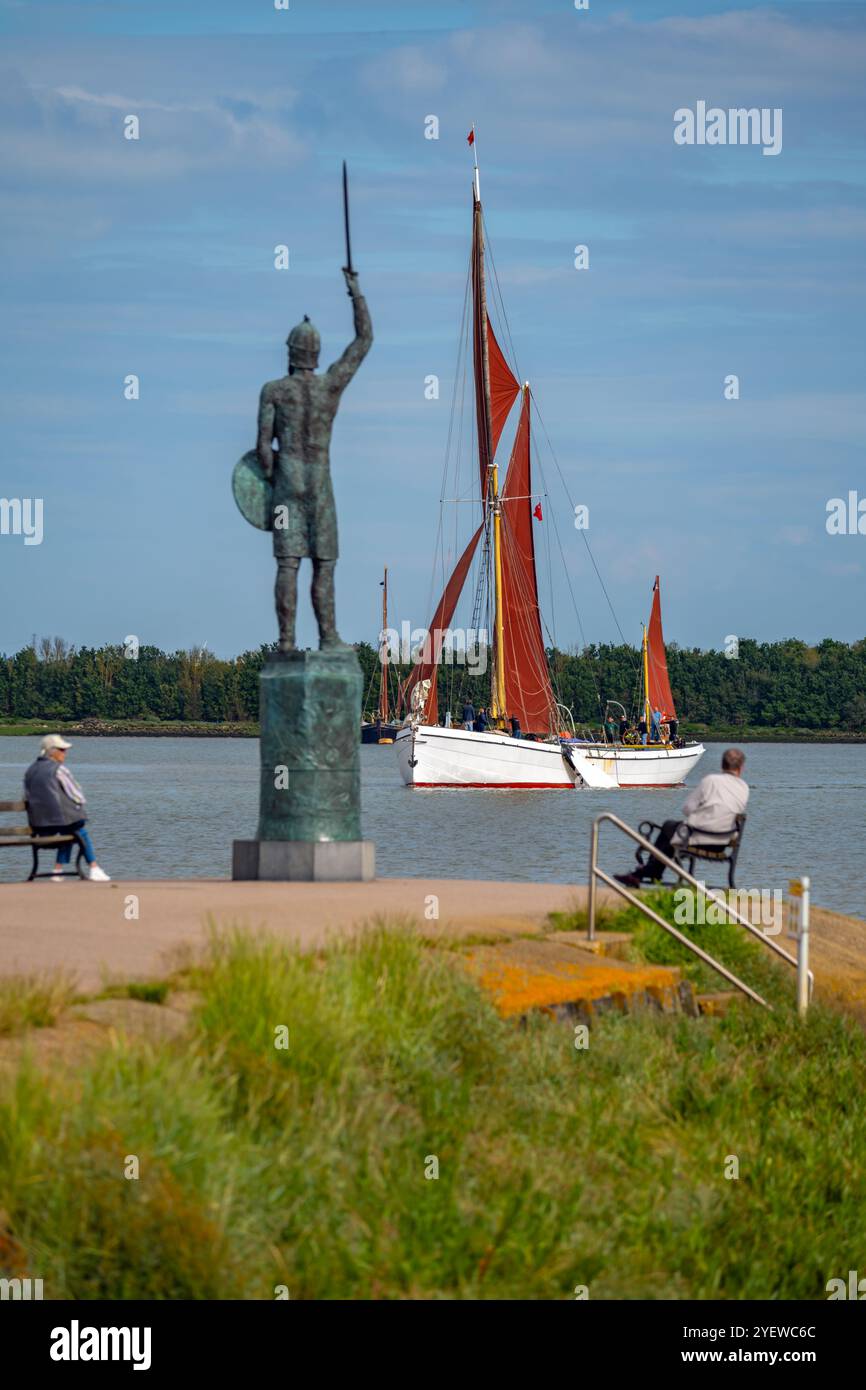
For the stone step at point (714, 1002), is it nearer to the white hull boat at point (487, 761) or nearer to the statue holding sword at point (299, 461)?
→ the statue holding sword at point (299, 461)

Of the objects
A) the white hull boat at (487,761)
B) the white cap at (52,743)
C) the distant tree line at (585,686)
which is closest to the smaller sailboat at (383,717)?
the distant tree line at (585,686)

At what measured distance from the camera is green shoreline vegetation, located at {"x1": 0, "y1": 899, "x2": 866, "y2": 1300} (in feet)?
20.6

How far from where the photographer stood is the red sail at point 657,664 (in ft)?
261

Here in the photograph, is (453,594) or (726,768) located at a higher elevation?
(453,594)

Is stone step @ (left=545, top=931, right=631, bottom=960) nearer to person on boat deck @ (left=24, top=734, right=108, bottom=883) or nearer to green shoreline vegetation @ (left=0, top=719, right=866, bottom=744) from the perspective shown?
person on boat deck @ (left=24, top=734, right=108, bottom=883)

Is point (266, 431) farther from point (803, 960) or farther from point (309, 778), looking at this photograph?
point (803, 960)

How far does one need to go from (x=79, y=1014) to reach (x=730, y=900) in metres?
6.10

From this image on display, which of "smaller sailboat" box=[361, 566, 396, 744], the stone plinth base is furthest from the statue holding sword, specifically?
"smaller sailboat" box=[361, 566, 396, 744]

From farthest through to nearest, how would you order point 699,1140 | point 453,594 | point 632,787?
1. point 632,787
2. point 453,594
3. point 699,1140

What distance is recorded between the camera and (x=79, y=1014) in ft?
26.1

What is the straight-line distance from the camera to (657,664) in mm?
81125

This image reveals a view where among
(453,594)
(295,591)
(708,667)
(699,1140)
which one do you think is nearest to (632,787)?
(453,594)

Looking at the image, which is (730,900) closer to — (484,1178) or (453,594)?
(484,1178)

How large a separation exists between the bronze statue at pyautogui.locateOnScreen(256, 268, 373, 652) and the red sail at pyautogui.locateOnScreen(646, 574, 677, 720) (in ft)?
213
